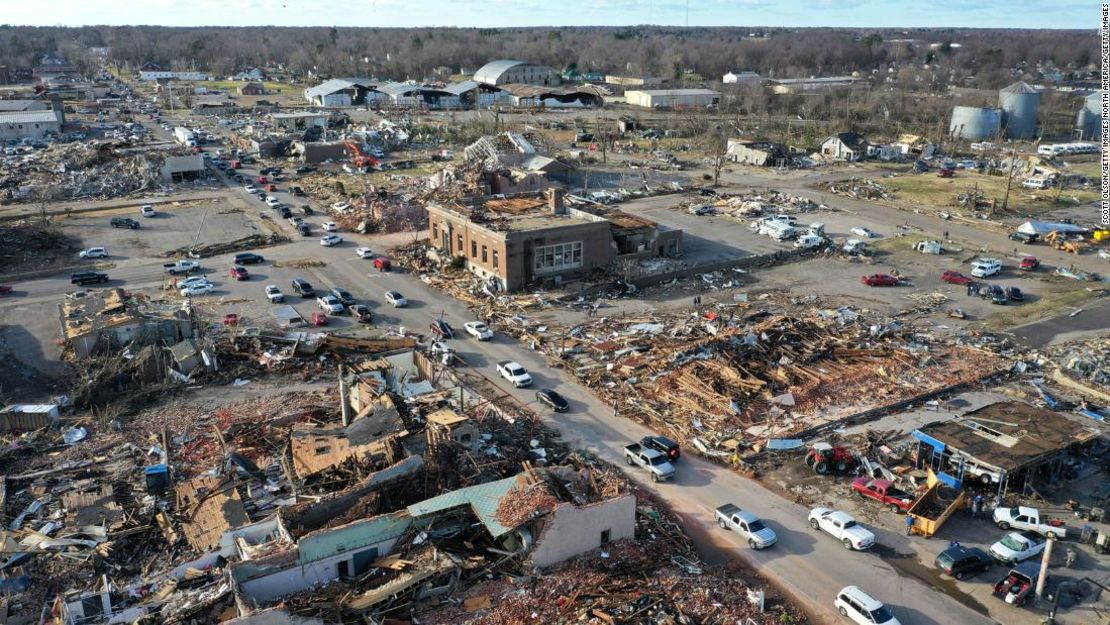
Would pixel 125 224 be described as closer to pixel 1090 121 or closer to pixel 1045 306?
pixel 1045 306

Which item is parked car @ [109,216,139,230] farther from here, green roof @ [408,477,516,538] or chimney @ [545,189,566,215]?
green roof @ [408,477,516,538]

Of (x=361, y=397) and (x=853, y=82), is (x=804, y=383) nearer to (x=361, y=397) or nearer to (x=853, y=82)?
(x=361, y=397)

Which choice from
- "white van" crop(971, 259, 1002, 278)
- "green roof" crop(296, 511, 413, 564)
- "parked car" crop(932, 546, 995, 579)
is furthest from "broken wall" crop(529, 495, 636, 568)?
"white van" crop(971, 259, 1002, 278)

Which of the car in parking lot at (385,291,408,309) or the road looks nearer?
the road

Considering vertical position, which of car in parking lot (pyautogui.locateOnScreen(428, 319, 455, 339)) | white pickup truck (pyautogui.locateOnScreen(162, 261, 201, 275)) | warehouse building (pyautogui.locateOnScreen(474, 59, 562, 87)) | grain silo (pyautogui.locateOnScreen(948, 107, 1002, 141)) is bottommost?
car in parking lot (pyautogui.locateOnScreen(428, 319, 455, 339))

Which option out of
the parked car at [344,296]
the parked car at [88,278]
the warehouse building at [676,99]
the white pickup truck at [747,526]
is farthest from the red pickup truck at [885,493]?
the warehouse building at [676,99]

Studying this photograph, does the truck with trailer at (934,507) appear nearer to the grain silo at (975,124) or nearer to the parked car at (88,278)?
the parked car at (88,278)
